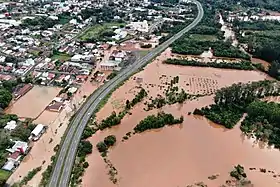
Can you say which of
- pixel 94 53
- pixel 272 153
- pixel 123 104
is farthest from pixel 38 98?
pixel 272 153

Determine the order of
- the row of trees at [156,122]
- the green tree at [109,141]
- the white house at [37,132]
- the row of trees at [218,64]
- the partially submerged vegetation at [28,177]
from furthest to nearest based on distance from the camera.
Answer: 1. the row of trees at [218,64]
2. the row of trees at [156,122]
3. the white house at [37,132]
4. the green tree at [109,141]
5. the partially submerged vegetation at [28,177]

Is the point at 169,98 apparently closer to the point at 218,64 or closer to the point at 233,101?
the point at 233,101

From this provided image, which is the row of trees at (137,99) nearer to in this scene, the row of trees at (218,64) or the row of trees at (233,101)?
the row of trees at (233,101)

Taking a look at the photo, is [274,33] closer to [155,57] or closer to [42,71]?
[155,57]

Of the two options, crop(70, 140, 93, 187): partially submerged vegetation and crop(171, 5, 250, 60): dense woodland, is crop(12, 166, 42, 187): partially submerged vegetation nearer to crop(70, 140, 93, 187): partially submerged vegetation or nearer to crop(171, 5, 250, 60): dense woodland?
crop(70, 140, 93, 187): partially submerged vegetation

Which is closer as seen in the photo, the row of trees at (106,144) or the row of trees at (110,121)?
the row of trees at (106,144)

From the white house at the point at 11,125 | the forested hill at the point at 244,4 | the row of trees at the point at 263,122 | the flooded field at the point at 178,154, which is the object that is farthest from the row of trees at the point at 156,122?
the forested hill at the point at 244,4

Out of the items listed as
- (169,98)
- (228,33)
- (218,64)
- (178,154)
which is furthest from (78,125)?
(228,33)

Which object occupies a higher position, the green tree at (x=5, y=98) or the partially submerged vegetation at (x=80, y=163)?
the green tree at (x=5, y=98)
